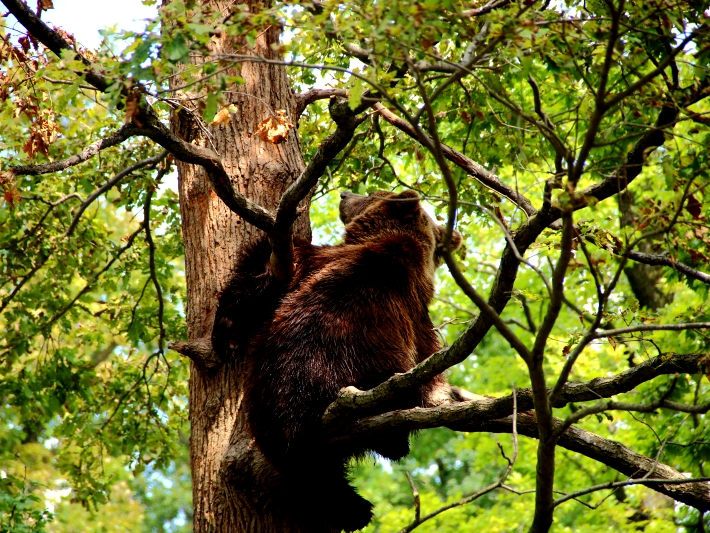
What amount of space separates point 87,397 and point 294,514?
392 cm

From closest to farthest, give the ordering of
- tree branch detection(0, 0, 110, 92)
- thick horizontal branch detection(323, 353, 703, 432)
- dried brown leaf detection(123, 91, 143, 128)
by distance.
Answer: dried brown leaf detection(123, 91, 143, 128)
tree branch detection(0, 0, 110, 92)
thick horizontal branch detection(323, 353, 703, 432)

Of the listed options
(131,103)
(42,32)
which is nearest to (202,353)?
(131,103)

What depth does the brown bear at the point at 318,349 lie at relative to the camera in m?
3.86

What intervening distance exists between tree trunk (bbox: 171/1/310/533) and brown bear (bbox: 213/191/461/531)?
0.12 metres

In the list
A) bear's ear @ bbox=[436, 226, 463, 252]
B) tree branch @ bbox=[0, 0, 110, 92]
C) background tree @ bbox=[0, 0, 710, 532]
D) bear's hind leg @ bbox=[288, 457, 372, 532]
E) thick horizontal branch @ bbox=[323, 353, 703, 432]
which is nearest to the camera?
background tree @ bbox=[0, 0, 710, 532]

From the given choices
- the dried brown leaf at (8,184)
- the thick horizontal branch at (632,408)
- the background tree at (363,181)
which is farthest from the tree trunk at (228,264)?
the thick horizontal branch at (632,408)

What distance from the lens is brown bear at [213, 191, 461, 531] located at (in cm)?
386

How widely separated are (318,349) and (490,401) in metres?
1.24

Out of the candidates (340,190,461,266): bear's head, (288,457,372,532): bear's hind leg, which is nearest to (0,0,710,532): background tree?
(288,457,372,532): bear's hind leg

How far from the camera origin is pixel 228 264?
4348 mm

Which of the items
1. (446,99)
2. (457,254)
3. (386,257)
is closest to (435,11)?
(386,257)

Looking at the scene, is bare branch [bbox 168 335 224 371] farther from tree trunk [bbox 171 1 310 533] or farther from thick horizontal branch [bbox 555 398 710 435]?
thick horizontal branch [bbox 555 398 710 435]

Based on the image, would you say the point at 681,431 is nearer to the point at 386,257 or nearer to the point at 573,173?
the point at 386,257

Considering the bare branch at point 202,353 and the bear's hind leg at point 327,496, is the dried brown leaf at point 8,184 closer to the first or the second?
the bare branch at point 202,353
